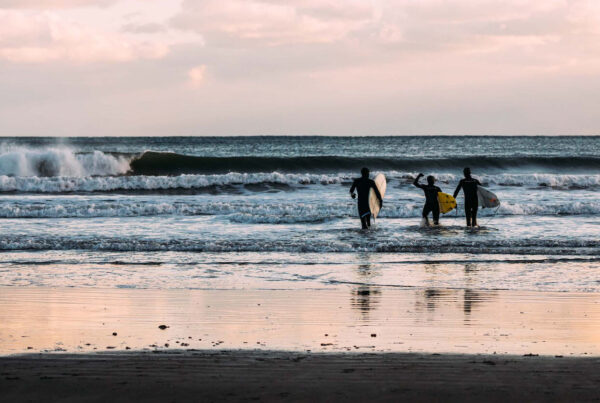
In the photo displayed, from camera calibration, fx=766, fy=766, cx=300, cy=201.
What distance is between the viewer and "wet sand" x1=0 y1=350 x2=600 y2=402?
4758 millimetres

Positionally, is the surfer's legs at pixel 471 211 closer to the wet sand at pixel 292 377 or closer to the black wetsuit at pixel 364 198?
the black wetsuit at pixel 364 198

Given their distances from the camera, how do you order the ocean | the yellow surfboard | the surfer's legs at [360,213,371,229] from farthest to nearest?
the yellow surfboard
the surfer's legs at [360,213,371,229]
the ocean

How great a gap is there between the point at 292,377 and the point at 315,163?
34.8 m

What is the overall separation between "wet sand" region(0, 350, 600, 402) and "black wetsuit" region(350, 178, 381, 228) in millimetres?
10557

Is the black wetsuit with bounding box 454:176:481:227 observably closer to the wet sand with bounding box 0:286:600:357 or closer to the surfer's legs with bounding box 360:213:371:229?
the surfer's legs with bounding box 360:213:371:229

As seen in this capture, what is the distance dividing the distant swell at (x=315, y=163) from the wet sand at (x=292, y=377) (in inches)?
1235

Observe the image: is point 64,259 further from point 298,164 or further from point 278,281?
point 298,164

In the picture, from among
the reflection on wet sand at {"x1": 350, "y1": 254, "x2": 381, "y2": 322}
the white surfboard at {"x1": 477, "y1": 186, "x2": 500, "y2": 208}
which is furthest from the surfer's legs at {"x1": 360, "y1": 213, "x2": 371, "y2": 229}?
the reflection on wet sand at {"x1": 350, "y1": 254, "x2": 381, "y2": 322}

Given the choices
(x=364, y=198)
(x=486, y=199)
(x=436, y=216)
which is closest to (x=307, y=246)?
(x=364, y=198)

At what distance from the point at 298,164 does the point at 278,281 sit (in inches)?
1178

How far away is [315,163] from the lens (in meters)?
39.8

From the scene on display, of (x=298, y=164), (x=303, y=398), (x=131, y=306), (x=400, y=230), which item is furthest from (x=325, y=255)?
(x=298, y=164)

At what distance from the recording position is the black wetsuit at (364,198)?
16266mm

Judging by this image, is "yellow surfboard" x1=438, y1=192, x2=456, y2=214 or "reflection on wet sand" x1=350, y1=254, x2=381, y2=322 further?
"yellow surfboard" x1=438, y1=192, x2=456, y2=214
